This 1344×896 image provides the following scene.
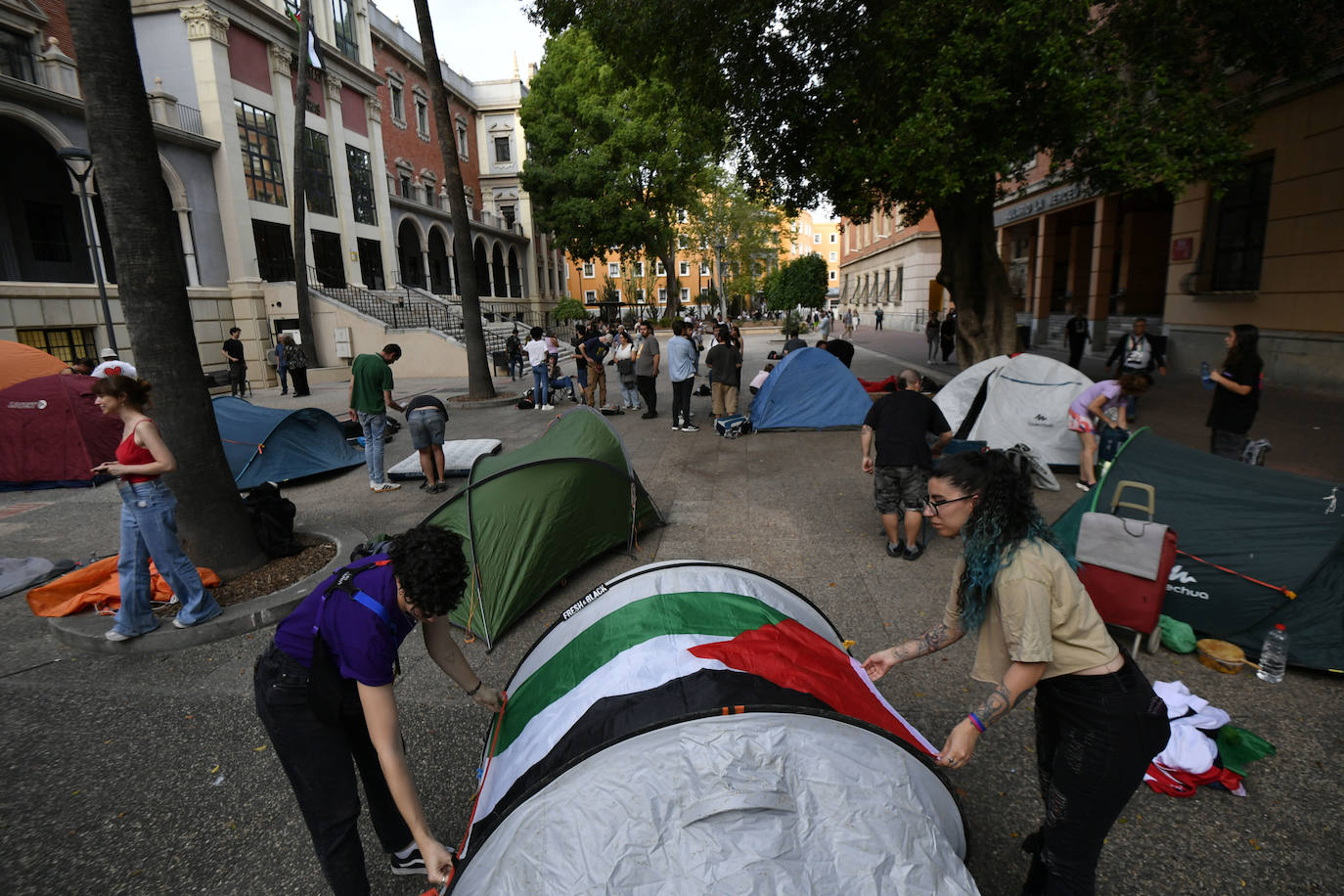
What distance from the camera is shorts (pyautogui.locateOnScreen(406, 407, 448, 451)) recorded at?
321 inches

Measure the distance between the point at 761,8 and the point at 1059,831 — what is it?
37.0ft

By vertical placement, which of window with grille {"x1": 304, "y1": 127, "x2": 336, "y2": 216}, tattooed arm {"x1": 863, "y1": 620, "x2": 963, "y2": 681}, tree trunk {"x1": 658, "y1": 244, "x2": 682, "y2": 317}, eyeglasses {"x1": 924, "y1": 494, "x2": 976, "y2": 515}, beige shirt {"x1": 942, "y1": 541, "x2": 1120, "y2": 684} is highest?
window with grille {"x1": 304, "y1": 127, "x2": 336, "y2": 216}

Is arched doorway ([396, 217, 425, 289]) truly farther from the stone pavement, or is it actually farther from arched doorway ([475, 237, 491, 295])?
the stone pavement

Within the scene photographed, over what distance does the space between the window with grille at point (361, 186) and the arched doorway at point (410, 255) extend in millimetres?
3171

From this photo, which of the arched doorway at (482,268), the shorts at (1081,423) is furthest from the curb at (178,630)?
the arched doorway at (482,268)

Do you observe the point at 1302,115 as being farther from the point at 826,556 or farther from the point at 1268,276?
the point at 826,556

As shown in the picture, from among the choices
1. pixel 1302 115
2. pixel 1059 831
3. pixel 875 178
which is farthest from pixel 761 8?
pixel 1059 831

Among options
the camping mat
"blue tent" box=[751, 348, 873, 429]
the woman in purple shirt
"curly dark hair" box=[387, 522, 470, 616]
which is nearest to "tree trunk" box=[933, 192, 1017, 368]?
"blue tent" box=[751, 348, 873, 429]

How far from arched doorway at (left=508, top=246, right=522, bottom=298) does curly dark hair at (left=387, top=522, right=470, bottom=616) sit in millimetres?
43415

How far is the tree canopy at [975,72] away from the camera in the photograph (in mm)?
9023

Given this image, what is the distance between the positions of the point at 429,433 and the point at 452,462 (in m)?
1.17

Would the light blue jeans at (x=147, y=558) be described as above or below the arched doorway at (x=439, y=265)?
below

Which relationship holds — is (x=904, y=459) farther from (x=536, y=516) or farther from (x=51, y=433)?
(x=51, y=433)

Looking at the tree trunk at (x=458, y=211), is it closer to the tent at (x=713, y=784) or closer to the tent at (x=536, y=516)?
the tent at (x=536, y=516)
